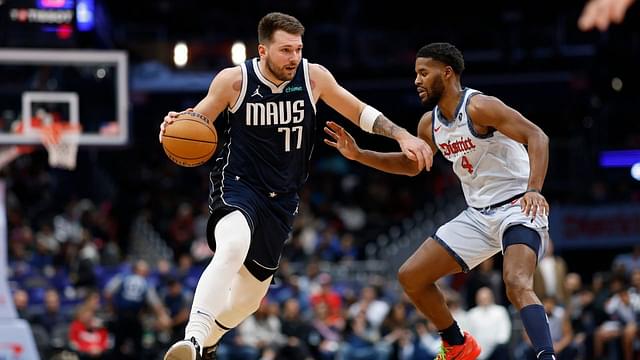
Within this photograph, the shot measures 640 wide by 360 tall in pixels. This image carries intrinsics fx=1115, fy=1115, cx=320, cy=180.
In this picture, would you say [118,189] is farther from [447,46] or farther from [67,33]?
[447,46]

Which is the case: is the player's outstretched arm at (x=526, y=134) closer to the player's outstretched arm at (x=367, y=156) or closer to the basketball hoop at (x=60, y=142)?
the player's outstretched arm at (x=367, y=156)

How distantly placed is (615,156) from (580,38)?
10.4ft

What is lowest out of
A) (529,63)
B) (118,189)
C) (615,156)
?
(118,189)

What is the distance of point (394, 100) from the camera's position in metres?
25.7

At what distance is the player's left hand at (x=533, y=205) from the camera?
6.69 meters

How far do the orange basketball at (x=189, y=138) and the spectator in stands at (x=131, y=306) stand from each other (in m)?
8.39

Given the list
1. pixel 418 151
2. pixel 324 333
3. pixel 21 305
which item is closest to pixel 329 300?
pixel 324 333

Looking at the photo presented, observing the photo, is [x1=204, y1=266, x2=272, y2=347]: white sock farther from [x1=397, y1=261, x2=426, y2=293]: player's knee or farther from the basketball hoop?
the basketball hoop

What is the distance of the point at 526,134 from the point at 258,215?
70.3 inches

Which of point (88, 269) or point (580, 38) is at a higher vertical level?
point (580, 38)

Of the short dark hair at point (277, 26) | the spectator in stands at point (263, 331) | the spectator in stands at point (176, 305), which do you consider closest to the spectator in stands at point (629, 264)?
the spectator in stands at point (263, 331)

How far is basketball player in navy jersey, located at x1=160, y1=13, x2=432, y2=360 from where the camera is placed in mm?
7180

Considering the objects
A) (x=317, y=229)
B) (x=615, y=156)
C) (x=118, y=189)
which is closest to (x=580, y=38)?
(x=615, y=156)

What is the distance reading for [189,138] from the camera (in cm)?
698
